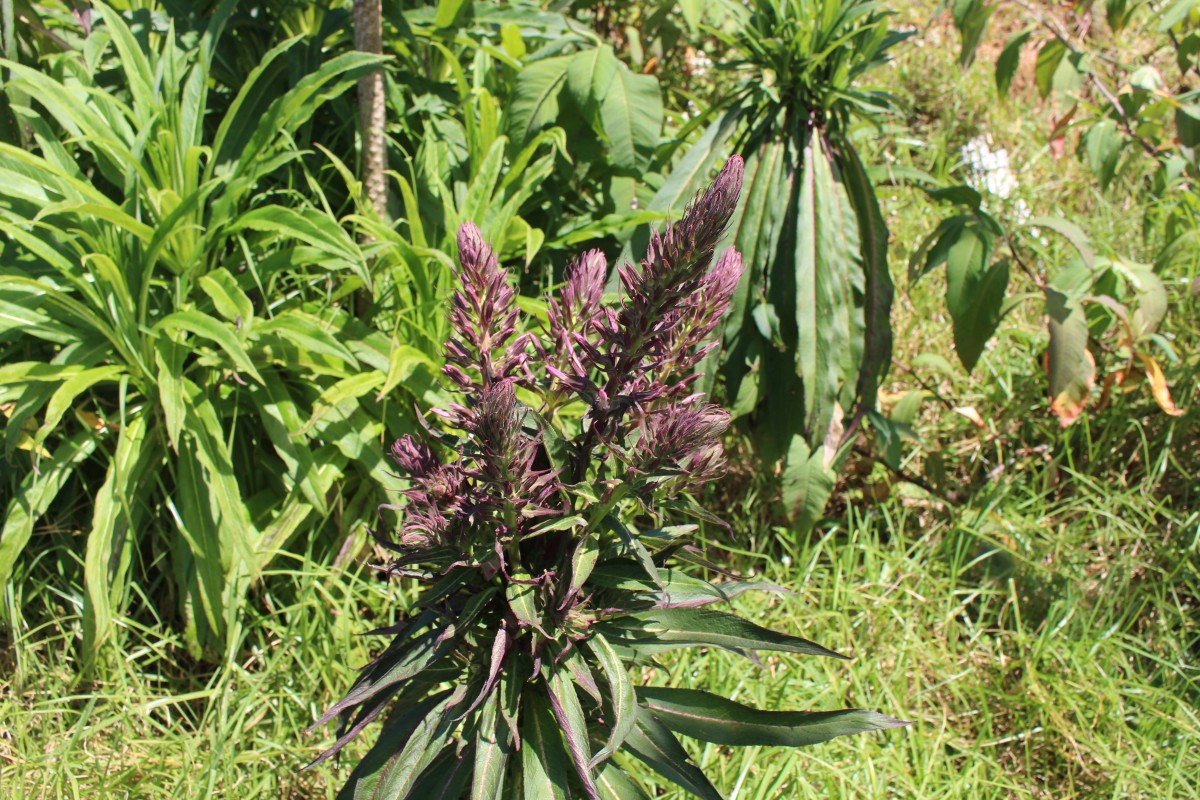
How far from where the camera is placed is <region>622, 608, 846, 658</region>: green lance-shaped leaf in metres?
1.54

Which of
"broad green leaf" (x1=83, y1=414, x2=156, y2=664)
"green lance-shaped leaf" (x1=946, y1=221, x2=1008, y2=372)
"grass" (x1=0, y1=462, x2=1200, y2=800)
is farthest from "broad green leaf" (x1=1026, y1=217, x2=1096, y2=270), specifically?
"broad green leaf" (x1=83, y1=414, x2=156, y2=664)

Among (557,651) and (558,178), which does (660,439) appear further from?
(558,178)

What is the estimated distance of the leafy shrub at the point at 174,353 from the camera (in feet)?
7.79

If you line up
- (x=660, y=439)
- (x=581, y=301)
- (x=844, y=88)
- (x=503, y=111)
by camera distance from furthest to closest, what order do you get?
(x=503, y=111) < (x=844, y=88) < (x=581, y=301) < (x=660, y=439)

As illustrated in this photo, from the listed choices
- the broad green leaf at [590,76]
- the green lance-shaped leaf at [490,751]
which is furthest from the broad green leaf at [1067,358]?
the green lance-shaped leaf at [490,751]

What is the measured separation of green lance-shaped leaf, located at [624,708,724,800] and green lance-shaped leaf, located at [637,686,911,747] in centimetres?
4

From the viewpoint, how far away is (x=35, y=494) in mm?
2412

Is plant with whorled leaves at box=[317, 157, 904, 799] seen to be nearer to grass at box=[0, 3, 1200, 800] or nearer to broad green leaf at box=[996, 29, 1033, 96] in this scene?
grass at box=[0, 3, 1200, 800]

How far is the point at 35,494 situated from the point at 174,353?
0.47 meters

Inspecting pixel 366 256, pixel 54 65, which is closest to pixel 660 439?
pixel 366 256

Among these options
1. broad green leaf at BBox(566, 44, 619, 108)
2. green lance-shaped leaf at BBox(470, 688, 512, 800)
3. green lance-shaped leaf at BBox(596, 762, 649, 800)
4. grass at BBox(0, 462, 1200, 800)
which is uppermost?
broad green leaf at BBox(566, 44, 619, 108)

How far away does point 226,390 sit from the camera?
2.55 m

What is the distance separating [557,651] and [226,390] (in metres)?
1.42

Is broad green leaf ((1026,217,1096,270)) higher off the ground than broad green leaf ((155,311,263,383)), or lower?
higher
